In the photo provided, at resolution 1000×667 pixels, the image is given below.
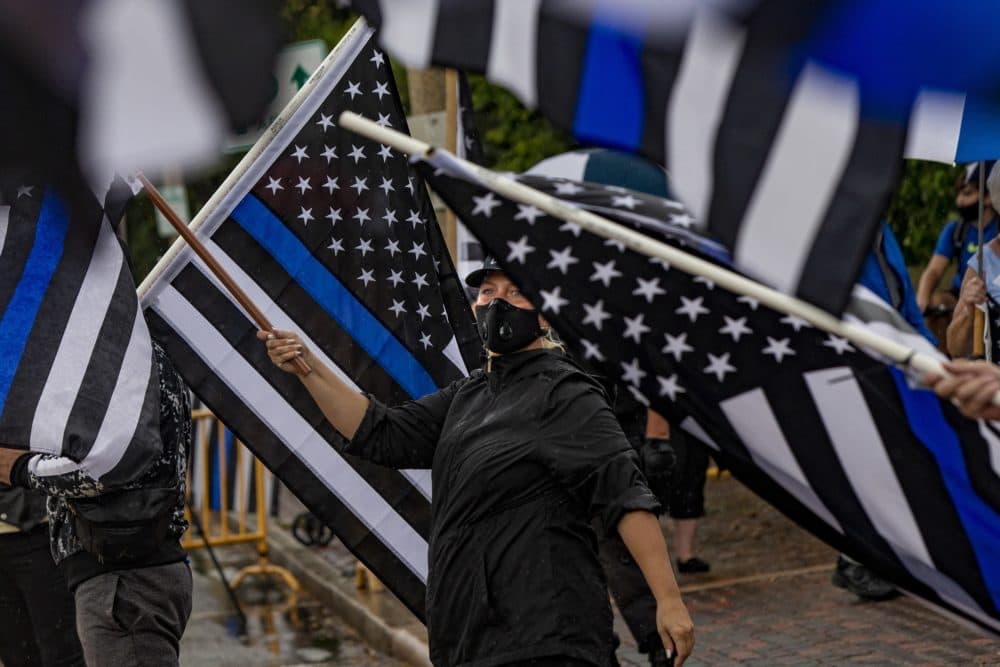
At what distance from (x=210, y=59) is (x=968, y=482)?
1.96 m

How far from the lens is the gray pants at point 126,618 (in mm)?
5500

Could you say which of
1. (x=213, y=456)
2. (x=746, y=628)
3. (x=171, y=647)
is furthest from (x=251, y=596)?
(x=171, y=647)

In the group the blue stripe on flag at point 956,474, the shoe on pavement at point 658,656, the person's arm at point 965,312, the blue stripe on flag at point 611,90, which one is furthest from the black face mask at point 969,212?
the blue stripe on flag at point 611,90

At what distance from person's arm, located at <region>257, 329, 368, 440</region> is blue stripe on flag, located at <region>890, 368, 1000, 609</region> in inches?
83.8

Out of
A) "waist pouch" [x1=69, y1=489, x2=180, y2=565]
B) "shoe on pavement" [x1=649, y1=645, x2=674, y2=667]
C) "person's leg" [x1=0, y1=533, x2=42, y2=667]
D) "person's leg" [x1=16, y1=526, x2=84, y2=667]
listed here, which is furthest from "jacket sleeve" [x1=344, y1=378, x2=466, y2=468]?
"shoe on pavement" [x1=649, y1=645, x2=674, y2=667]

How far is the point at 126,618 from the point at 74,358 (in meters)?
1.26

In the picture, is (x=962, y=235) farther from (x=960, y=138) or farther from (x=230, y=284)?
(x=230, y=284)

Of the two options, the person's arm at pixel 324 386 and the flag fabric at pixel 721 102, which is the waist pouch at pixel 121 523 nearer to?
the person's arm at pixel 324 386

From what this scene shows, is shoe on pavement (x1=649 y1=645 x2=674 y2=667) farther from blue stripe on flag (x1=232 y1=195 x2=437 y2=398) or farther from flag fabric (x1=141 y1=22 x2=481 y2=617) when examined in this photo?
blue stripe on flag (x1=232 y1=195 x2=437 y2=398)

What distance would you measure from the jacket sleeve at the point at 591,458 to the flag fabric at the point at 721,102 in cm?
173

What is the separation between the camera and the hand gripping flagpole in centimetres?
303

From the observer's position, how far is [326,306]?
5707 millimetres

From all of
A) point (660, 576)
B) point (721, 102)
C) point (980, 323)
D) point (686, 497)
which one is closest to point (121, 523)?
point (660, 576)

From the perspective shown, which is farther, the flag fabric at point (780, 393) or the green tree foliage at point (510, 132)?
the green tree foliage at point (510, 132)
